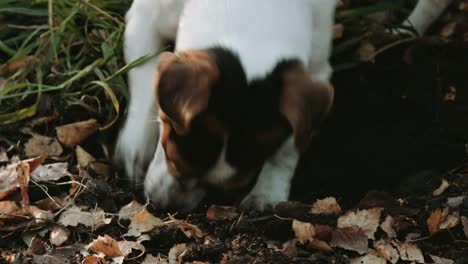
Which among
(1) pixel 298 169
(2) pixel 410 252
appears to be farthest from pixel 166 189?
(2) pixel 410 252

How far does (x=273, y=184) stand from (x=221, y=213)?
0.93 feet

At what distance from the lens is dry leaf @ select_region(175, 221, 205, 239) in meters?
3.32

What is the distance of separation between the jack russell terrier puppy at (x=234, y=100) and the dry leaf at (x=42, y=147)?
363 mm

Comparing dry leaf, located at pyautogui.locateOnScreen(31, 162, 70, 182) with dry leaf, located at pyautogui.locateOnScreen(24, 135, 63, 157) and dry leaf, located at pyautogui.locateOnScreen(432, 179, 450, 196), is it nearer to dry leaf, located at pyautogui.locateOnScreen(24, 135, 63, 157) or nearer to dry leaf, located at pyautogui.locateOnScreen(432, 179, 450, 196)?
dry leaf, located at pyautogui.locateOnScreen(24, 135, 63, 157)

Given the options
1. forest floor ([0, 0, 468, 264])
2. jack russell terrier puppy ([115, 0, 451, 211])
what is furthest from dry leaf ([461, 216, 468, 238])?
jack russell terrier puppy ([115, 0, 451, 211])

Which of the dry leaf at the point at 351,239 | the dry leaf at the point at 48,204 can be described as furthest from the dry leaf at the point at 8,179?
the dry leaf at the point at 351,239

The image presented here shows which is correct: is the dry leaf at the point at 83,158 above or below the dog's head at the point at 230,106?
below

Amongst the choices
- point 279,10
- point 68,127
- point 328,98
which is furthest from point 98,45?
point 328,98

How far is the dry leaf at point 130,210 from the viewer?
3.46 m

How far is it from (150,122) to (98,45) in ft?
2.46

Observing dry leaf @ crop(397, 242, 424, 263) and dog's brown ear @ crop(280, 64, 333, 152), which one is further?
dry leaf @ crop(397, 242, 424, 263)

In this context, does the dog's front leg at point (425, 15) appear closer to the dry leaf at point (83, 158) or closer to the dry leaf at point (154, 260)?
the dry leaf at point (83, 158)

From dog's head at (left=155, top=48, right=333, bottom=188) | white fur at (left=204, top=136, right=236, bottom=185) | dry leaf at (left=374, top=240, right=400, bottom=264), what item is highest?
dog's head at (left=155, top=48, right=333, bottom=188)

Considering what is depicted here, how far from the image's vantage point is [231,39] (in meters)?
3.10
